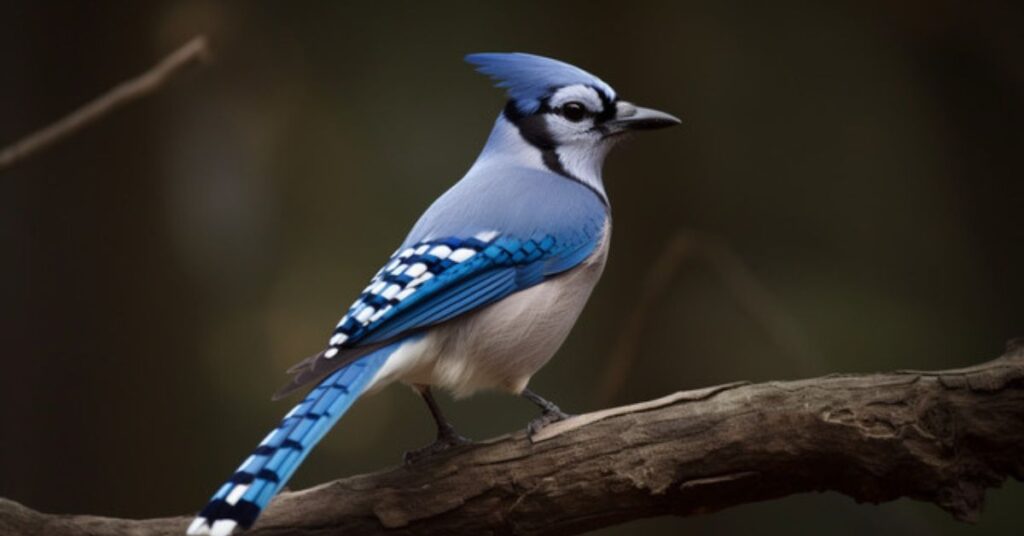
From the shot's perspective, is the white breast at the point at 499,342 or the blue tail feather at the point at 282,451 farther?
the white breast at the point at 499,342

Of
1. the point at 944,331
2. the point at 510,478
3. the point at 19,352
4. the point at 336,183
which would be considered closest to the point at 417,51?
the point at 336,183

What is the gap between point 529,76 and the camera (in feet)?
8.66

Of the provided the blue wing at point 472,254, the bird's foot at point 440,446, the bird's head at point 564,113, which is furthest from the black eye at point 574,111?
the bird's foot at point 440,446

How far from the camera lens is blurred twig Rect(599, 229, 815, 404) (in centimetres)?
344

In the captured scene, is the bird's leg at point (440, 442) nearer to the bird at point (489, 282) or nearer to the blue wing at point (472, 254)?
the bird at point (489, 282)

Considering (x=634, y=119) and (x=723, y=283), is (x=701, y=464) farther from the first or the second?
(x=723, y=283)

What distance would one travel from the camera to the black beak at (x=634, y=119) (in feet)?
8.72

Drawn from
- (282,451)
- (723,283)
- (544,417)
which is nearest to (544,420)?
(544,417)

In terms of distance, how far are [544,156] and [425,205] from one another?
1175 millimetres

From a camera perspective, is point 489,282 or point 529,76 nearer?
point 489,282

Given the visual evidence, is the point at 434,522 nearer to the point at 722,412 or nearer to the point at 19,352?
the point at 722,412

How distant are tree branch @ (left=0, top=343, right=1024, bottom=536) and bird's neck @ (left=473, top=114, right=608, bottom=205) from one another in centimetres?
71

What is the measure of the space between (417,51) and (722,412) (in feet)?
7.48

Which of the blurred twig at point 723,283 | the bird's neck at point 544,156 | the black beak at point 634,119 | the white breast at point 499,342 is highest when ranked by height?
the black beak at point 634,119
